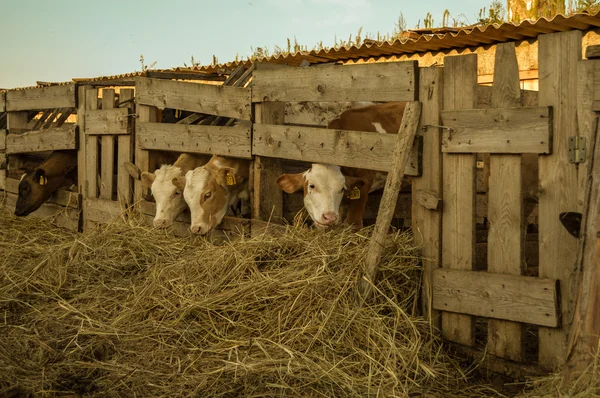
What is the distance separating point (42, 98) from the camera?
10.1 metres

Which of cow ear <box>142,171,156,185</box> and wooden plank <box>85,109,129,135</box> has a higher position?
wooden plank <box>85,109,129,135</box>

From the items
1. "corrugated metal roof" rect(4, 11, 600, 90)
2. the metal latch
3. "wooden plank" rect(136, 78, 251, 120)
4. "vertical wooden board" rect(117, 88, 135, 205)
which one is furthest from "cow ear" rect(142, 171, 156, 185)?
the metal latch

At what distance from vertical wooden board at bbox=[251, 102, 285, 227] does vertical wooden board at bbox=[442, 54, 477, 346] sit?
2.11m

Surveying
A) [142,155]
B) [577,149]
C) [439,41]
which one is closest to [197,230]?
[142,155]

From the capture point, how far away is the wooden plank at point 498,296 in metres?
4.16

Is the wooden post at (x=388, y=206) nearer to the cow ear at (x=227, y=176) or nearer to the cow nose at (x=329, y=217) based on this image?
the cow nose at (x=329, y=217)

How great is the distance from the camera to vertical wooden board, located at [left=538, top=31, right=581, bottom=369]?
160 inches

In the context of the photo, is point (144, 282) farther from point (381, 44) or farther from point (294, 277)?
point (381, 44)

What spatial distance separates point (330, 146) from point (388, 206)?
3.59 feet

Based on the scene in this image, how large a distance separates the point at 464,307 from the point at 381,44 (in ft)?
23.4

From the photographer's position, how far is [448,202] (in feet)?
15.6

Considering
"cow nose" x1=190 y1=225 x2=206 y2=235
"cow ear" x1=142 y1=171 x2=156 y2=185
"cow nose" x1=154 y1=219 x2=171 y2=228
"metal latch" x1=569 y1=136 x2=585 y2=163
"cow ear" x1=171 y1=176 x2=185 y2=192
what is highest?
"metal latch" x1=569 y1=136 x2=585 y2=163

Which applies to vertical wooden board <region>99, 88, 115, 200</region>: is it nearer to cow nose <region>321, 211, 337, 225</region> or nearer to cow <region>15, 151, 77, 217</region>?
cow <region>15, 151, 77, 217</region>

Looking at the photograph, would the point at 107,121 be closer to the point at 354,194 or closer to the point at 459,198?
the point at 354,194
